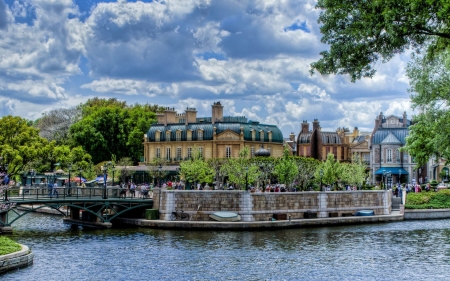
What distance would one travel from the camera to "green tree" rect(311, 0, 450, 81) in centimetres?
1956

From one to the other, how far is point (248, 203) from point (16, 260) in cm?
2246

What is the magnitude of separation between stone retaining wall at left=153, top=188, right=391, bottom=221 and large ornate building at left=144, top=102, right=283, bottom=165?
2678 cm

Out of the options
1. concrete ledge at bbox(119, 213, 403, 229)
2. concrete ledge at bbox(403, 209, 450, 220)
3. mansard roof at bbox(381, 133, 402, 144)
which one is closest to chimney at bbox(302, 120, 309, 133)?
mansard roof at bbox(381, 133, 402, 144)

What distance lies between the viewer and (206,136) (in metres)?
81.1

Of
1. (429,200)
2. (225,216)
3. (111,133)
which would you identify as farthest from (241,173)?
(111,133)

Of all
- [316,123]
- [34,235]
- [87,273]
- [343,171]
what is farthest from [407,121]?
[87,273]

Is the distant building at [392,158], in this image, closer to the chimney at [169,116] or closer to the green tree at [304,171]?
the green tree at [304,171]

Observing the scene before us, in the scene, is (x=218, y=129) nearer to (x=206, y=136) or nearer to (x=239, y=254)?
(x=206, y=136)

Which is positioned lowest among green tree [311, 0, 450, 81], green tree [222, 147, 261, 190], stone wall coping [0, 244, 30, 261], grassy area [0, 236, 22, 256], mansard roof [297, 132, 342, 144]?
stone wall coping [0, 244, 30, 261]

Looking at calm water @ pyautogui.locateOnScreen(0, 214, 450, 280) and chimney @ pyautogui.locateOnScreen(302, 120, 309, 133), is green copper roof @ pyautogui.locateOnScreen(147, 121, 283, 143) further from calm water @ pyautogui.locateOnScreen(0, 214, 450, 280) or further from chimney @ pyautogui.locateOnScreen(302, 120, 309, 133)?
calm water @ pyautogui.locateOnScreen(0, 214, 450, 280)

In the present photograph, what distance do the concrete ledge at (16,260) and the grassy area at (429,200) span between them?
37285 millimetres

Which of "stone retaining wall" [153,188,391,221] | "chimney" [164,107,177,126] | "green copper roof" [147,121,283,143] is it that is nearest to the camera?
"stone retaining wall" [153,188,391,221]

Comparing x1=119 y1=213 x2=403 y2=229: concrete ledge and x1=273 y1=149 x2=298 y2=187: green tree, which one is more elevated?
x1=273 y1=149 x2=298 y2=187: green tree

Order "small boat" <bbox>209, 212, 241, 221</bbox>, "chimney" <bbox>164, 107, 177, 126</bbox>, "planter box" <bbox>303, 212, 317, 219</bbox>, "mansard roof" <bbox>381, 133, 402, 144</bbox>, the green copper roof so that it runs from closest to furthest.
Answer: "small boat" <bbox>209, 212, 241, 221</bbox> < "planter box" <bbox>303, 212, 317, 219</bbox> < the green copper roof < "chimney" <bbox>164, 107, 177, 126</bbox> < "mansard roof" <bbox>381, 133, 402, 144</bbox>
